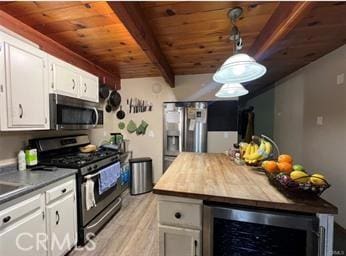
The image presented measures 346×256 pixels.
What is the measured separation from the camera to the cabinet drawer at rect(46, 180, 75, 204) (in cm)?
163

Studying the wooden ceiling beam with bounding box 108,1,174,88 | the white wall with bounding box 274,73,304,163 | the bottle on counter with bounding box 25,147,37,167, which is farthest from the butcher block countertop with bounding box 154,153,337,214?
the white wall with bounding box 274,73,304,163

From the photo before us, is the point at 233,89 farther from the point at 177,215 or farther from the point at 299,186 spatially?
the point at 177,215

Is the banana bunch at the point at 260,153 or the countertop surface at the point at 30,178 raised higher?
the banana bunch at the point at 260,153

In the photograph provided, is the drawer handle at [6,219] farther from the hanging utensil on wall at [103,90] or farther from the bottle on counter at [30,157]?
the hanging utensil on wall at [103,90]

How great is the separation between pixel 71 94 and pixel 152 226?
198cm

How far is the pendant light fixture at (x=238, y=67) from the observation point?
52.3 inches

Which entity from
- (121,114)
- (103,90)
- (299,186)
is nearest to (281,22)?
(299,186)

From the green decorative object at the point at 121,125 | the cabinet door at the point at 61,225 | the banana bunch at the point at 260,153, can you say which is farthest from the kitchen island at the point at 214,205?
the green decorative object at the point at 121,125

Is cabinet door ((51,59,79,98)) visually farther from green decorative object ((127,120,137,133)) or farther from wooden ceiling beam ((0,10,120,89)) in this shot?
green decorative object ((127,120,137,133))

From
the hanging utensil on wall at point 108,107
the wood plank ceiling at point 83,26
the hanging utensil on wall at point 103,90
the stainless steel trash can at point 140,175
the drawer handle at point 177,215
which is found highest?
the wood plank ceiling at point 83,26

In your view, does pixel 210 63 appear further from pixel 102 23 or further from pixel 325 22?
pixel 102 23

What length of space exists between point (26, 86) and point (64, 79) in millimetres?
490

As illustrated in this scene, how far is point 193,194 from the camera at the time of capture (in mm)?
Result: 1173

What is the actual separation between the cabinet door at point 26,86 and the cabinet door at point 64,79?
12 cm
